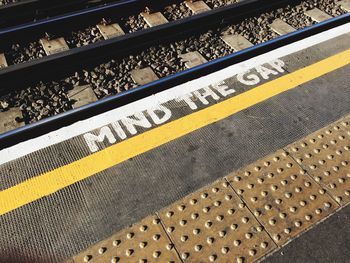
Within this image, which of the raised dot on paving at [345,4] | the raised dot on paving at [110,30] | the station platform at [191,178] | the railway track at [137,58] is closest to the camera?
the station platform at [191,178]

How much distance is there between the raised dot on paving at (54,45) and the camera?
4.76 meters

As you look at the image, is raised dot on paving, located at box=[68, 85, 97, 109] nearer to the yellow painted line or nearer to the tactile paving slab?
the yellow painted line

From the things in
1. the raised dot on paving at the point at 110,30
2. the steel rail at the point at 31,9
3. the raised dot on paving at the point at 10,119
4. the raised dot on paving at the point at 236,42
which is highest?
the steel rail at the point at 31,9

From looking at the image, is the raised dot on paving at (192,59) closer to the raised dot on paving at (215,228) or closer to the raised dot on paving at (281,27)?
the raised dot on paving at (281,27)

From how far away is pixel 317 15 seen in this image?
561 cm

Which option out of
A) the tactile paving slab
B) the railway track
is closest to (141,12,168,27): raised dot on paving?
the railway track

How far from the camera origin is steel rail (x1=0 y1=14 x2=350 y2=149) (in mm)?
3588

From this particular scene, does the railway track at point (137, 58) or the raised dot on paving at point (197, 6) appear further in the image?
the raised dot on paving at point (197, 6)

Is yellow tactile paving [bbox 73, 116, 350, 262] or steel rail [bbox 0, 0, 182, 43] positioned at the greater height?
steel rail [bbox 0, 0, 182, 43]

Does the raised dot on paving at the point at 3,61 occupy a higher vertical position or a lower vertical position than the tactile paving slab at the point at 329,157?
higher

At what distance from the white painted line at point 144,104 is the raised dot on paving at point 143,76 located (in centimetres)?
38

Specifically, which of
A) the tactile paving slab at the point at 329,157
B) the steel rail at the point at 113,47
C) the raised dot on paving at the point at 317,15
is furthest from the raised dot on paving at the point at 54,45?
the raised dot on paving at the point at 317,15

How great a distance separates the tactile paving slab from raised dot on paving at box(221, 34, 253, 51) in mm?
1744

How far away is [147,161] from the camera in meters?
3.44
